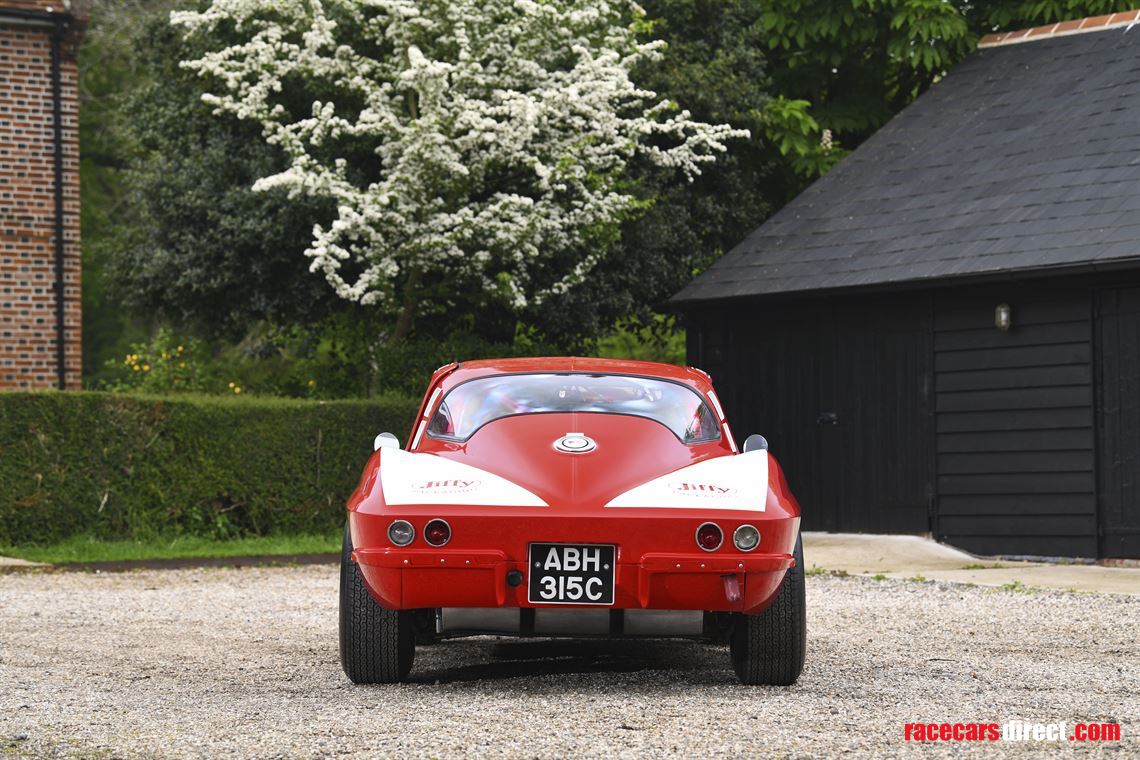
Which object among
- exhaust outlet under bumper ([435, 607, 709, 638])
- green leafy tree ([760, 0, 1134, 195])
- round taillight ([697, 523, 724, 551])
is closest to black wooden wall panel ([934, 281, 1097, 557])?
green leafy tree ([760, 0, 1134, 195])

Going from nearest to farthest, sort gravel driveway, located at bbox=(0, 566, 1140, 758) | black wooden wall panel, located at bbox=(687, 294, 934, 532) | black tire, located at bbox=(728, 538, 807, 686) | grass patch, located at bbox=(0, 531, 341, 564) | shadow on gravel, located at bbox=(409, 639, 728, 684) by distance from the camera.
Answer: gravel driveway, located at bbox=(0, 566, 1140, 758), black tire, located at bbox=(728, 538, 807, 686), shadow on gravel, located at bbox=(409, 639, 728, 684), grass patch, located at bbox=(0, 531, 341, 564), black wooden wall panel, located at bbox=(687, 294, 934, 532)

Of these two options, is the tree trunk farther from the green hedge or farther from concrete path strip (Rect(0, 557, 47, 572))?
concrete path strip (Rect(0, 557, 47, 572))

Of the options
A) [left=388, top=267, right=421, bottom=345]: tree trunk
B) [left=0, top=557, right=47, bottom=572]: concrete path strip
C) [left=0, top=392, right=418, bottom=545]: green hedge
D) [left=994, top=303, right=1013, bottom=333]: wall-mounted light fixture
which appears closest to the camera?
[left=0, top=557, right=47, bottom=572]: concrete path strip

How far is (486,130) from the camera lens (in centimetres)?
1786

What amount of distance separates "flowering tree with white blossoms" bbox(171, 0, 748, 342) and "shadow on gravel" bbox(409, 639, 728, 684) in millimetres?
8724

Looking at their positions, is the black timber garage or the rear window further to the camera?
the black timber garage

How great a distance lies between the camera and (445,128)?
1742 centimetres

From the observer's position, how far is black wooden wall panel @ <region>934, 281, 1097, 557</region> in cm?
1505

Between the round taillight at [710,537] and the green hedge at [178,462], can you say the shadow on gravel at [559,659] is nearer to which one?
the round taillight at [710,537]

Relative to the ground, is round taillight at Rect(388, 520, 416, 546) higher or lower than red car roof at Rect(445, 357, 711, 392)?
lower

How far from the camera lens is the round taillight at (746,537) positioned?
6.41 meters

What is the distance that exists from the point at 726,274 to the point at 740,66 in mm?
3966

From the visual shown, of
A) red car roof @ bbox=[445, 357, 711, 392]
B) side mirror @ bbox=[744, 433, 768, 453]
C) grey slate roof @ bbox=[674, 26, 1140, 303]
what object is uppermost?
grey slate roof @ bbox=[674, 26, 1140, 303]

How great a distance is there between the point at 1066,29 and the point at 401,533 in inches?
600
